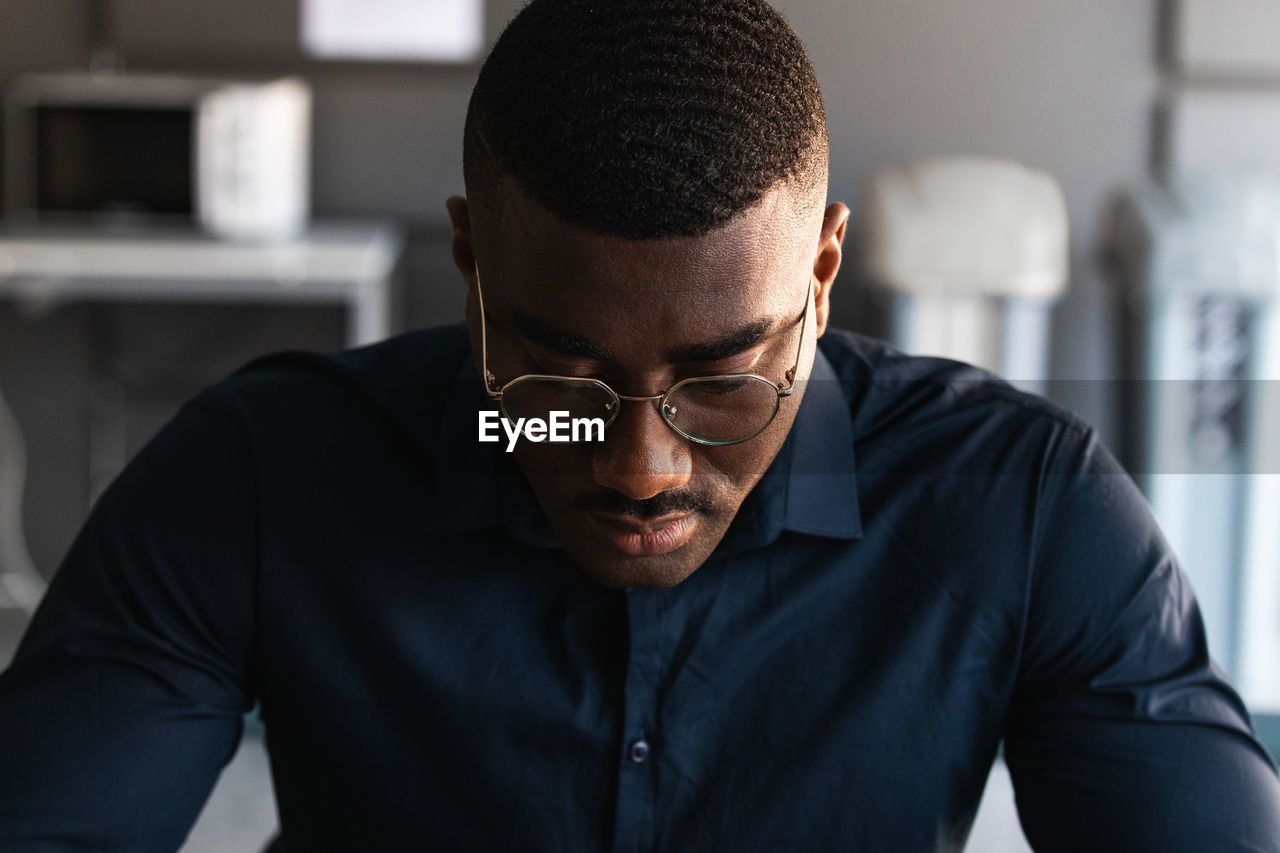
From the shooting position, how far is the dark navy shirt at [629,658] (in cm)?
97

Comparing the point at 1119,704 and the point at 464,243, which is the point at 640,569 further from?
the point at 1119,704

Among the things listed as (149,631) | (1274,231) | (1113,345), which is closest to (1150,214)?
(1274,231)

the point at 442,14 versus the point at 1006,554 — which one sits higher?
the point at 442,14

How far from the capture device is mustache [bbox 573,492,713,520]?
86 centimetres

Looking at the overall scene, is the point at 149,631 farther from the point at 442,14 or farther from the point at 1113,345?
the point at 1113,345

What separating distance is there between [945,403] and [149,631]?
66cm

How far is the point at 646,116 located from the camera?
76 centimetres

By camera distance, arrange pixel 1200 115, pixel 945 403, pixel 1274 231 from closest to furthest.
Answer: pixel 945 403, pixel 1274 231, pixel 1200 115

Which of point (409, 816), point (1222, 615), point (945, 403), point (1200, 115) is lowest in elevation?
point (1222, 615)

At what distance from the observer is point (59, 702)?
0.96 meters

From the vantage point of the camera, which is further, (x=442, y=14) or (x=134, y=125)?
(x=442, y=14)

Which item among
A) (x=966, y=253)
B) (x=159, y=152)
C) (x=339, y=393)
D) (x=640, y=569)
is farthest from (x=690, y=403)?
(x=159, y=152)

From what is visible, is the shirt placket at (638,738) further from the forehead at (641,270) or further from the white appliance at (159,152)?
the white appliance at (159,152)

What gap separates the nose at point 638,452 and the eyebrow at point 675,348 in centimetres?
4
